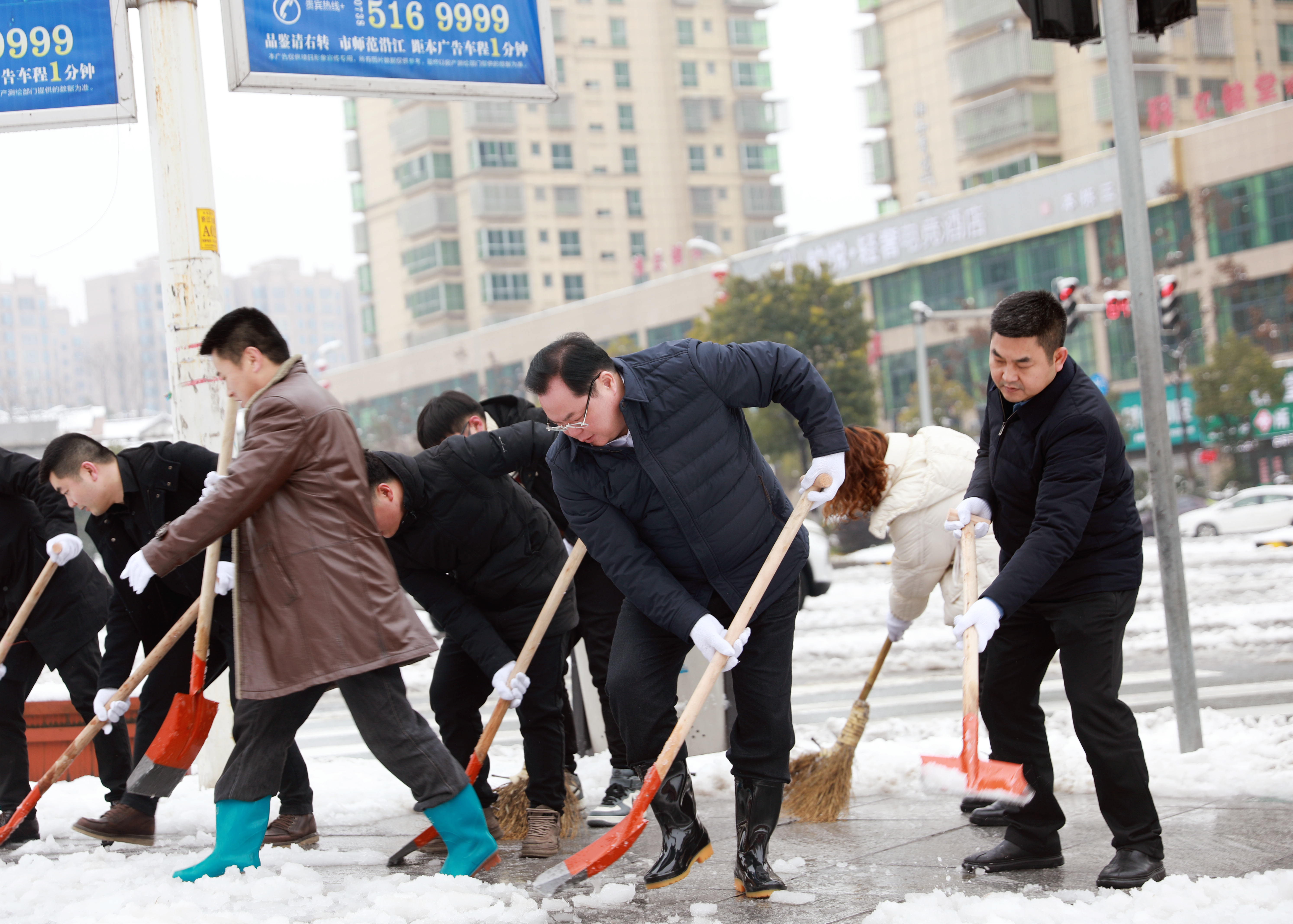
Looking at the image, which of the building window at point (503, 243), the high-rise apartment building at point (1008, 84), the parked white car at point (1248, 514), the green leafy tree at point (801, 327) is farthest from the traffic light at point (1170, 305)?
the building window at point (503, 243)

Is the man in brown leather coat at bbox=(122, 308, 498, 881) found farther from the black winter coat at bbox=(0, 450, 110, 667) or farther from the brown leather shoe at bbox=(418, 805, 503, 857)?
the black winter coat at bbox=(0, 450, 110, 667)

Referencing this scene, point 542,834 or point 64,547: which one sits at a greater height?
point 64,547

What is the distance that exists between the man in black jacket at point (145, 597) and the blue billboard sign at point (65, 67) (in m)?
1.90

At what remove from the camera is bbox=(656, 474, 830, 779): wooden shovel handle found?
3.76 meters

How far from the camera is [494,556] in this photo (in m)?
4.79

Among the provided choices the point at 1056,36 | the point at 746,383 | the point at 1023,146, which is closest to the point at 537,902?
the point at 746,383

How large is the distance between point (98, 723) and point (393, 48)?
3.51 metres

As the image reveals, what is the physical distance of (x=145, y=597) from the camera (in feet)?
16.6

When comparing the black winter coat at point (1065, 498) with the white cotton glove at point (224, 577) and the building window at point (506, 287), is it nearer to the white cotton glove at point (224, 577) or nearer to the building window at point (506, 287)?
the white cotton glove at point (224, 577)

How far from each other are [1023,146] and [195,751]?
5196 cm

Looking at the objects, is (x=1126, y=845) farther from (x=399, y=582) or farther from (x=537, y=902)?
(x=399, y=582)

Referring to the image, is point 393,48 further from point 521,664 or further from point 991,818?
point 991,818

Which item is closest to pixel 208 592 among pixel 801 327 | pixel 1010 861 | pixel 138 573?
pixel 138 573

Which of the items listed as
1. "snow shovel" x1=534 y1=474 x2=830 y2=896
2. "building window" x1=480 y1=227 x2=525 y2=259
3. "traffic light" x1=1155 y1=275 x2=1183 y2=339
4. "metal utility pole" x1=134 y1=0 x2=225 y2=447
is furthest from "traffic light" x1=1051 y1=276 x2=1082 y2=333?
"building window" x1=480 y1=227 x2=525 y2=259
